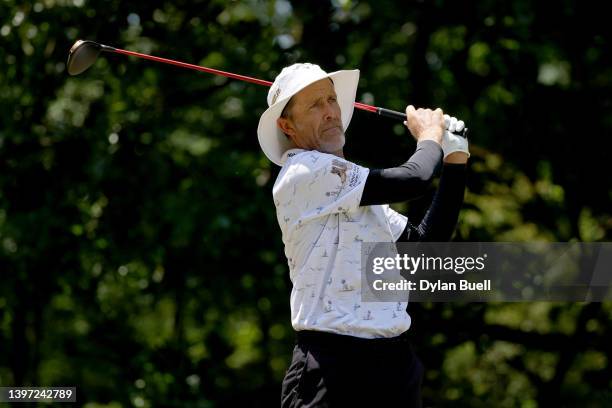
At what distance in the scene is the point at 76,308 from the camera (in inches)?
323

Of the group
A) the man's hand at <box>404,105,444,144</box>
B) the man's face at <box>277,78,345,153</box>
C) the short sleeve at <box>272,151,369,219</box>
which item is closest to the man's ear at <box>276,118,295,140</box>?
the man's face at <box>277,78,345,153</box>

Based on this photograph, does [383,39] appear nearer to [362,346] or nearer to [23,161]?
[23,161]

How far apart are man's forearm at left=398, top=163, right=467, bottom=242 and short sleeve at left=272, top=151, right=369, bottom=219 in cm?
33

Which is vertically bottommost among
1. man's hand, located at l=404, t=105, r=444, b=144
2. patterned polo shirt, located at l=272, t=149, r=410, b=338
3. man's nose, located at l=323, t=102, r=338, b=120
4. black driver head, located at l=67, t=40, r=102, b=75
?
patterned polo shirt, located at l=272, t=149, r=410, b=338

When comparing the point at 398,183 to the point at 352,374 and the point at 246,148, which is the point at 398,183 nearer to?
the point at 352,374

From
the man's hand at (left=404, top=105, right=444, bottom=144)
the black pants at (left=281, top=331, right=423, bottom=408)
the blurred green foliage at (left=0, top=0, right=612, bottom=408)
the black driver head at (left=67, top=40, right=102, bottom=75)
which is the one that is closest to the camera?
the black pants at (left=281, top=331, right=423, bottom=408)

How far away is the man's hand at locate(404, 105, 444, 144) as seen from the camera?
10.6ft

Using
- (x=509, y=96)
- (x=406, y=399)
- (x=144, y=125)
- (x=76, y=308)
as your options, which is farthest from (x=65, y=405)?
(x=406, y=399)

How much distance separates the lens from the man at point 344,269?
9.91 feet

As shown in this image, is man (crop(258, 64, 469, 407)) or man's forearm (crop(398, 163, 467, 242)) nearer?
man (crop(258, 64, 469, 407))

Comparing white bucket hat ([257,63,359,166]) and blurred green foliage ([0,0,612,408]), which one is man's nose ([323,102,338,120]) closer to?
white bucket hat ([257,63,359,166])

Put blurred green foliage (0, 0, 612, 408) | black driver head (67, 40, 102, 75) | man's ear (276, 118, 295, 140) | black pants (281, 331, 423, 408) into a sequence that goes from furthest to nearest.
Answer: blurred green foliage (0, 0, 612, 408) < black driver head (67, 40, 102, 75) < man's ear (276, 118, 295, 140) < black pants (281, 331, 423, 408)

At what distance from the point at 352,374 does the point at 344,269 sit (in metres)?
0.30

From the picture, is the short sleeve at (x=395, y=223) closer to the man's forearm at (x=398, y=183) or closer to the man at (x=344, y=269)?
the man at (x=344, y=269)
